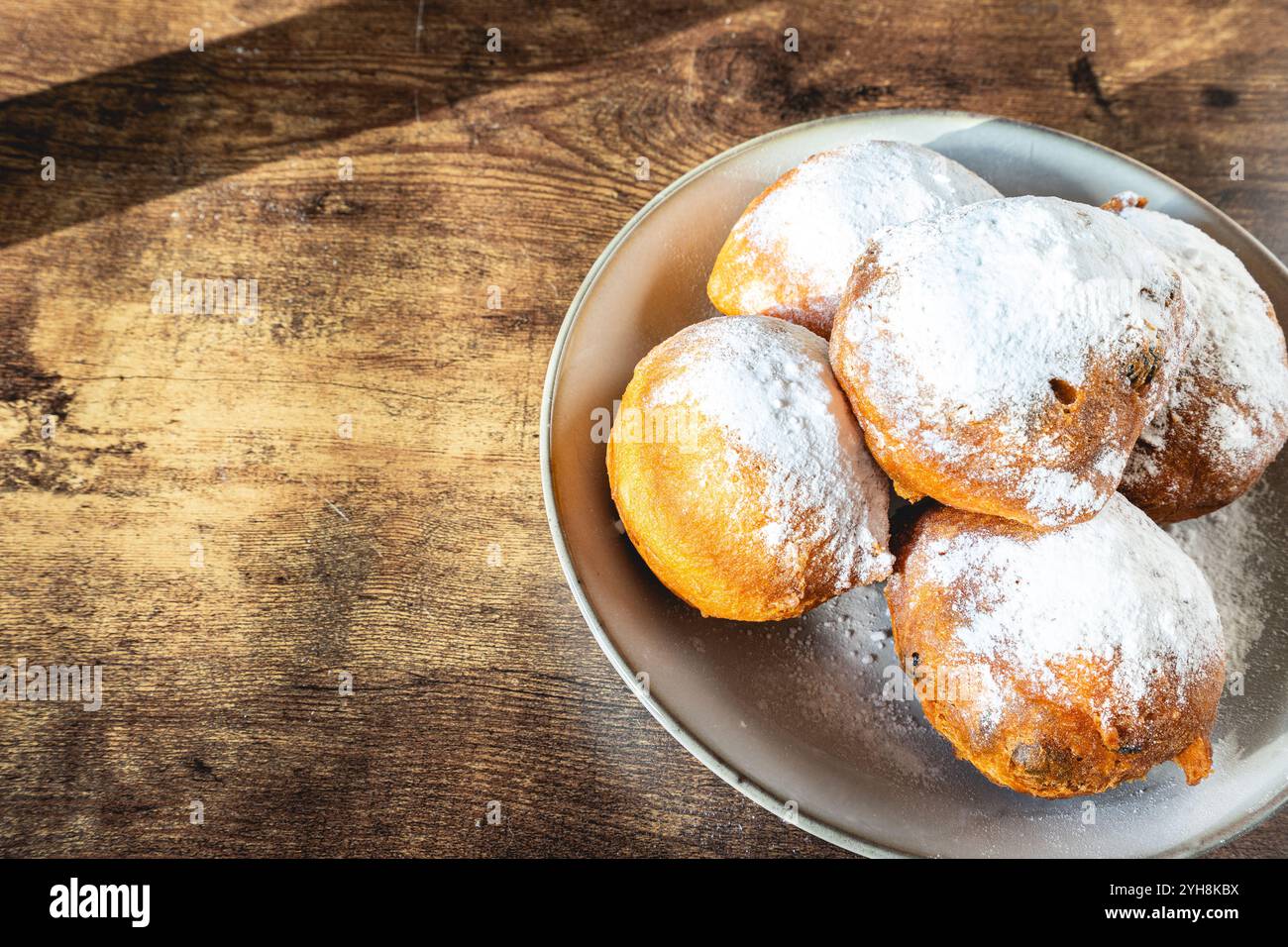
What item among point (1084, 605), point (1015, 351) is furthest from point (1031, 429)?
point (1084, 605)

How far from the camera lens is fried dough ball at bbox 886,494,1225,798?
0.81 metres

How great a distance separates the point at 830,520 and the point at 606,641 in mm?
265

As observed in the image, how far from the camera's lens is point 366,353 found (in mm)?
1229

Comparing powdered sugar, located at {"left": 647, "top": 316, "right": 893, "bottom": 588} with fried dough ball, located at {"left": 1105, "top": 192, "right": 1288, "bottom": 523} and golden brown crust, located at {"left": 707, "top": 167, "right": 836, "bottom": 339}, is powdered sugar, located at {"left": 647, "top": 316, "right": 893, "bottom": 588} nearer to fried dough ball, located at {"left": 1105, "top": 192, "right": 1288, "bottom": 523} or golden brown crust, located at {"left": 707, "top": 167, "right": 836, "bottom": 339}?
golden brown crust, located at {"left": 707, "top": 167, "right": 836, "bottom": 339}

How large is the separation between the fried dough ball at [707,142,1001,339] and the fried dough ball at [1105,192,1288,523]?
26 centimetres

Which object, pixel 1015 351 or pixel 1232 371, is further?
pixel 1232 371

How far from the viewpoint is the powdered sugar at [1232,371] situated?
92 cm

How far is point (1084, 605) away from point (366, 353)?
3.24 feet

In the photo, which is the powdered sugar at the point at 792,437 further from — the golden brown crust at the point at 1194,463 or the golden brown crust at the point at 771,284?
the golden brown crust at the point at 1194,463

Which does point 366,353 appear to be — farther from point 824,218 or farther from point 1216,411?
point 1216,411

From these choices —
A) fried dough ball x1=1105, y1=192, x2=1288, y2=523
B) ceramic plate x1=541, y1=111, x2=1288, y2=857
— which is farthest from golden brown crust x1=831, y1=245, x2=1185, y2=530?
ceramic plate x1=541, y1=111, x2=1288, y2=857

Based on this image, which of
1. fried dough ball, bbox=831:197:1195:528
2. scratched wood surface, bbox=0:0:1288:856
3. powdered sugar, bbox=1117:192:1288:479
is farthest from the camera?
scratched wood surface, bbox=0:0:1288:856
